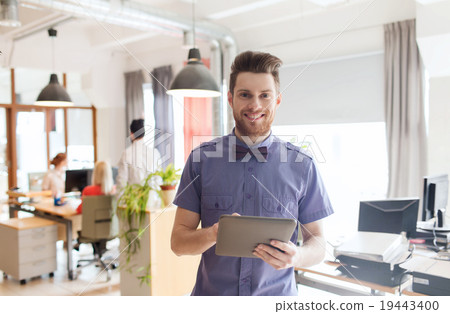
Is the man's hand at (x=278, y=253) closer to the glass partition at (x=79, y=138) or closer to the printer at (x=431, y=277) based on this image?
the printer at (x=431, y=277)

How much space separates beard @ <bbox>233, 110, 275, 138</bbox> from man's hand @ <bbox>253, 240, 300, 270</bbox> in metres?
0.24

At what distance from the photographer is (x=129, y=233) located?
2.07 metres

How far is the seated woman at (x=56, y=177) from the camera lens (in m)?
2.74

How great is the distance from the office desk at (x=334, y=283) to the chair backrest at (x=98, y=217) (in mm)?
1435

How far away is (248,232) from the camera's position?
0.70 metres

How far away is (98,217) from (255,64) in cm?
207

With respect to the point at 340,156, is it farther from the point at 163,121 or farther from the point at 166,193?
the point at 166,193

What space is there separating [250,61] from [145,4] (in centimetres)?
215

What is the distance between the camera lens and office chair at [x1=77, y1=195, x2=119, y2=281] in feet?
8.27

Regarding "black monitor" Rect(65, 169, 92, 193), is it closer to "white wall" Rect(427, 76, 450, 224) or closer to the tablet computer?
"white wall" Rect(427, 76, 450, 224)

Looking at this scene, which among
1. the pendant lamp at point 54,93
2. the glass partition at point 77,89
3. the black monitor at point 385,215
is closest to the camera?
the black monitor at point 385,215

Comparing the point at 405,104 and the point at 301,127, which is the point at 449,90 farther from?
the point at 301,127

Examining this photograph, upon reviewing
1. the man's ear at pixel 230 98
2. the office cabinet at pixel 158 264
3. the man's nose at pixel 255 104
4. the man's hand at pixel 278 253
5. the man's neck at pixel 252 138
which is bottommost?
the office cabinet at pixel 158 264

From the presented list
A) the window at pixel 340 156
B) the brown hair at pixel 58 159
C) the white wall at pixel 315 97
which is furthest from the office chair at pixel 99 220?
the white wall at pixel 315 97
